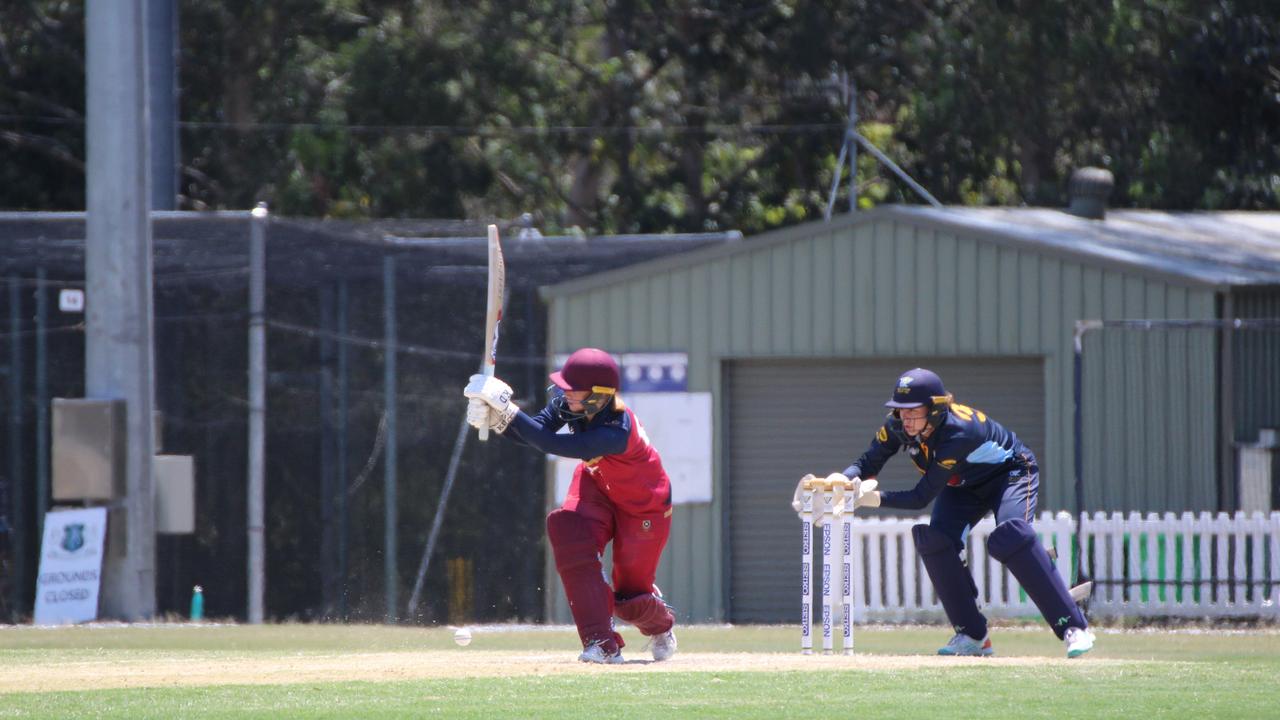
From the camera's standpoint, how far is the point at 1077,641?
10250mm

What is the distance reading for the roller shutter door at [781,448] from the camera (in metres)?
18.0

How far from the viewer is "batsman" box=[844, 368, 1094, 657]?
10.1 m

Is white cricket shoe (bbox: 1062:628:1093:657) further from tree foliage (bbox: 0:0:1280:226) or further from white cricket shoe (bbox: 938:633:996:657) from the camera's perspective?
tree foliage (bbox: 0:0:1280:226)

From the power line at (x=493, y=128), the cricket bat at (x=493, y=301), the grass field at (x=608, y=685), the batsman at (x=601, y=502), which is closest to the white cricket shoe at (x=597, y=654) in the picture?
the batsman at (x=601, y=502)

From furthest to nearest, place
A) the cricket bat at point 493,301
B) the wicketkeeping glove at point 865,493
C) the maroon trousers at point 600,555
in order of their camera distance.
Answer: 1. the wicketkeeping glove at point 865,493
2. the maroon trousers at point 600,555
3. the cricket bat at point 493,301

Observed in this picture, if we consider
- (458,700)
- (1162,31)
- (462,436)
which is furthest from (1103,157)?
(458,700)

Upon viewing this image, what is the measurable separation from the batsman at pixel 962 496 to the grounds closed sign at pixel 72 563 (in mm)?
8007

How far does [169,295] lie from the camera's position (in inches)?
671

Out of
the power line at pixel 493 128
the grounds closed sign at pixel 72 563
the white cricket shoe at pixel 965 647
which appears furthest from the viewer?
the power line at pixel 493 128

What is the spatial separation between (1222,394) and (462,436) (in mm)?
6448

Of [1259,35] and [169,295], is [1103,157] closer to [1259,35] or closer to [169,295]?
[1259,35]

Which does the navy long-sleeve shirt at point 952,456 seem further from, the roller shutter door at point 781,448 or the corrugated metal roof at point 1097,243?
the roller shutter door at point 781,448

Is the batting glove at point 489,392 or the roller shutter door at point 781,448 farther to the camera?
the roller shutter door at point 781,448

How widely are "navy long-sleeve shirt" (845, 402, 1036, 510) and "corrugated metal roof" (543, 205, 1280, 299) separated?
6359 millimetres
